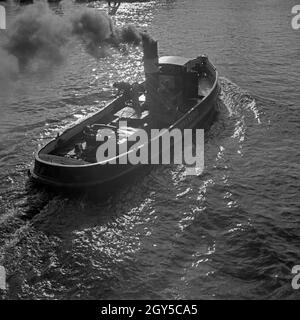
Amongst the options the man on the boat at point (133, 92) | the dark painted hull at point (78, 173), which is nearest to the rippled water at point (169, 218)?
the dark painted hull at point (78, 173)

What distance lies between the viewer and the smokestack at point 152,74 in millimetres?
26156

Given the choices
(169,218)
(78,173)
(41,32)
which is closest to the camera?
(169,218)

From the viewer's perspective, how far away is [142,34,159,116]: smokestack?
85.8 feet

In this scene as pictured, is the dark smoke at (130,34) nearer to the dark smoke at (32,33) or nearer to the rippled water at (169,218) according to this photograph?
the rippled water at (169,218)

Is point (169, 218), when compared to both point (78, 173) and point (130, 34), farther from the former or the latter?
point (130, 34)

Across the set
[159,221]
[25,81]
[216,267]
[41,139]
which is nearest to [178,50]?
[25,81]

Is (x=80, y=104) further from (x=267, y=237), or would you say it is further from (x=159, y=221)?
(x=267, y=237)

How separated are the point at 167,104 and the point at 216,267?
531 inches

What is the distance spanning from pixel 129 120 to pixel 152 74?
3.71m

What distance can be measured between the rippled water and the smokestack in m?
4.60

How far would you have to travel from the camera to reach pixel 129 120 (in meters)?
25.5

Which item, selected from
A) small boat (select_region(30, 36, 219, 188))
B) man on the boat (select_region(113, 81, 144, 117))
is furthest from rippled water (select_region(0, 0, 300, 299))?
man on the boat (select_region(113, 81, 144, 117))

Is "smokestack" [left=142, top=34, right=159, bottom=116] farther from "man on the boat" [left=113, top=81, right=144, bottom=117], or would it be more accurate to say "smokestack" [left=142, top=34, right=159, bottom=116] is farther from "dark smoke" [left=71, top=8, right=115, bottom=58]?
"dark smoke" [left=71, top=8, right=115, bottom=58]

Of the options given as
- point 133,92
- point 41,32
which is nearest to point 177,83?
point 133,92
